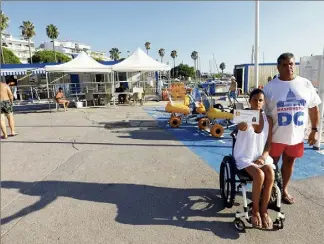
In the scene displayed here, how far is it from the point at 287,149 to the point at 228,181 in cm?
86

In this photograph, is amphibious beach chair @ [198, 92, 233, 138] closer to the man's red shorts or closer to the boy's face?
the man's red shorts

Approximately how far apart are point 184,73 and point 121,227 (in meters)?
67.0

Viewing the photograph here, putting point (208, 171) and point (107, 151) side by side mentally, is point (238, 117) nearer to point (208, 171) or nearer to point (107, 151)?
point (208, 171)

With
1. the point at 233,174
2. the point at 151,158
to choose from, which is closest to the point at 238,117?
the point at 233,174

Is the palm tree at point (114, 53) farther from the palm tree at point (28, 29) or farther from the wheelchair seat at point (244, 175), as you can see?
the wheelchair seat at point (244, 175)

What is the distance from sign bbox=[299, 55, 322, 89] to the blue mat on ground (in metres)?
1.53

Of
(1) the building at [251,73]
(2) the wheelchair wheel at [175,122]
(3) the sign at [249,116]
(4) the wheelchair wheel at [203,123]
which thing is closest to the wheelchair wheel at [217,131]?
(4) the wheelchair wheel at [203,123]

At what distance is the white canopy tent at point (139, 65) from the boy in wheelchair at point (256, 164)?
12033mm

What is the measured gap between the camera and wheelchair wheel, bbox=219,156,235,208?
2.91 m

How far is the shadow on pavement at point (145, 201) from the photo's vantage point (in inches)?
112

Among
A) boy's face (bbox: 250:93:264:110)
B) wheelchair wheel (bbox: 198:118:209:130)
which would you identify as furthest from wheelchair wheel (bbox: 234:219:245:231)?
wheelchair wheel (bbox: 198:118:209:130)

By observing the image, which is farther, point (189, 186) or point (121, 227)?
point (189, 186)

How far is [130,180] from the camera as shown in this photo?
13.5 feet

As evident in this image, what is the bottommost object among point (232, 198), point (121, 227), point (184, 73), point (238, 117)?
point (121, 227)
